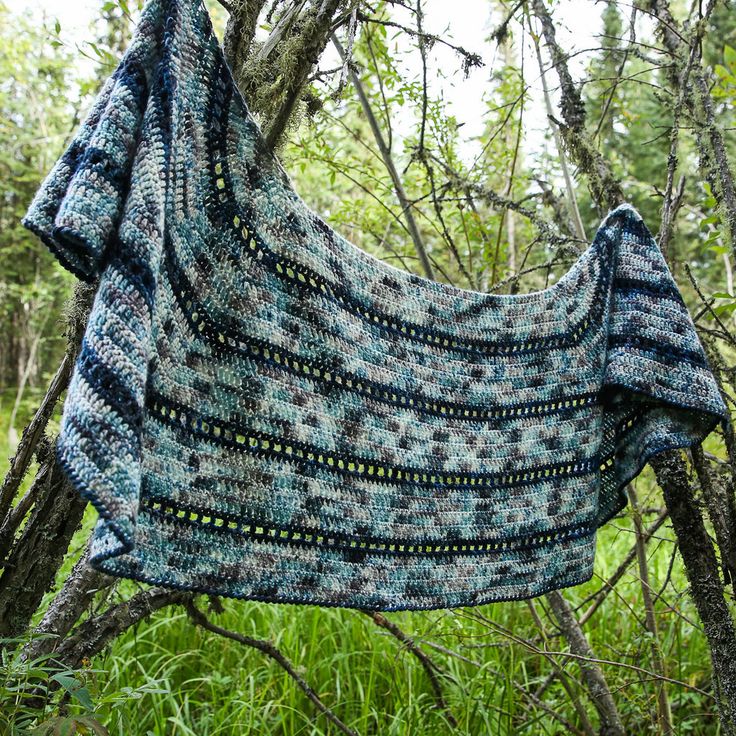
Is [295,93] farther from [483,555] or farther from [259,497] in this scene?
[483,555]

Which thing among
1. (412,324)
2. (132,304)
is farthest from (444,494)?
(132,304)

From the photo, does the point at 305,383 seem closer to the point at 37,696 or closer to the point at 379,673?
the point at 37,696

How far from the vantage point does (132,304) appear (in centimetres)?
64

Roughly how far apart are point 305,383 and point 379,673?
1140mm

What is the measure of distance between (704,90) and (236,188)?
0.87 metres

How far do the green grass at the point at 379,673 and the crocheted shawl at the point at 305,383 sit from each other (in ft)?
1.53

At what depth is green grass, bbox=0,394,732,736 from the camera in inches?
60.5

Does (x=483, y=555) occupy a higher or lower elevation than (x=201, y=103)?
lower

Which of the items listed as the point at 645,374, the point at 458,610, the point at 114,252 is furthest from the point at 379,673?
the point at 114,252

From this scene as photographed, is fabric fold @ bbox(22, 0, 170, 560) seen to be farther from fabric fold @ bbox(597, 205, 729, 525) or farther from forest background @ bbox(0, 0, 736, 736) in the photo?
fabric fold @ bbox(597, 205, 729, 525)

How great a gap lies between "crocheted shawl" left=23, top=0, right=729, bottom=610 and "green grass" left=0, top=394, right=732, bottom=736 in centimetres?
47

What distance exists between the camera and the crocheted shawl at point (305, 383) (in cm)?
65

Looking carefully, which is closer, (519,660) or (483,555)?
(483,555)

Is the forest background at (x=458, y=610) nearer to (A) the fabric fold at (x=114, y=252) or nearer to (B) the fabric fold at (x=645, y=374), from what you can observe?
(B) the fabric fold at (x=645, y=374)
